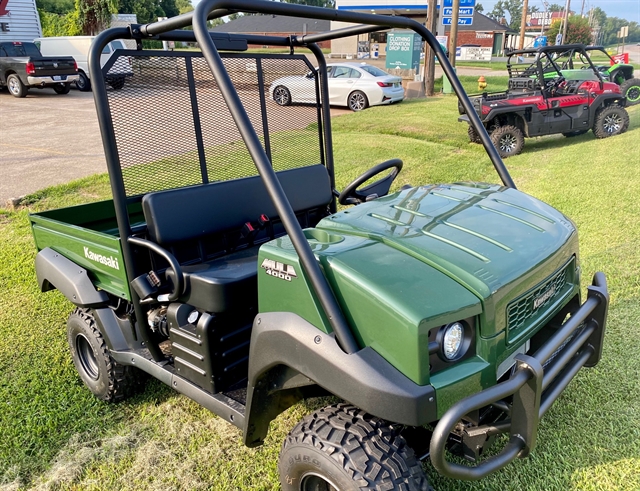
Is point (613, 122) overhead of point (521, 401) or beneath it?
beneath

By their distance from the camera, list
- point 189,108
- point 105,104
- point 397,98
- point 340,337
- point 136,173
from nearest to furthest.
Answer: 1. point 340,337
2. point 105,104
3. point 136,173
4. point 189,108
5. point 397,98

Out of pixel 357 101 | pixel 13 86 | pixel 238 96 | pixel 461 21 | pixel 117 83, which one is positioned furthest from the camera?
pixel 461 21

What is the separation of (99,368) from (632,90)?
13.7 m

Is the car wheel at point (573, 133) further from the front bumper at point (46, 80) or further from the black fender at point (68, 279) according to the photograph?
the front bumper at point (46, 80)

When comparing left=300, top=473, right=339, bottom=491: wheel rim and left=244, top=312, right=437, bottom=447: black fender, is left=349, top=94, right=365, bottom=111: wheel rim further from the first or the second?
left=300, top=473, right=339, bottom=491: wheel rim

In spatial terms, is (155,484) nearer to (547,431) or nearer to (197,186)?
(197,186)

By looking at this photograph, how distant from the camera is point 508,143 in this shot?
8.89 metres

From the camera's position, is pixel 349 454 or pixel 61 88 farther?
pixel 61 88

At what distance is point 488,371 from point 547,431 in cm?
104

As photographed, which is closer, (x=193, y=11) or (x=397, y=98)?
(x=193, y=11)

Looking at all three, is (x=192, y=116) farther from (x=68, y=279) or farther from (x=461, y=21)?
(x=461, y=21)

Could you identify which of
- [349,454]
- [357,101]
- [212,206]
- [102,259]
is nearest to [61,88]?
[357,101]

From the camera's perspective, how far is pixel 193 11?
1.60 metres

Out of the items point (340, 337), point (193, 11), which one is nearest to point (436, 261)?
point (340, 337)
